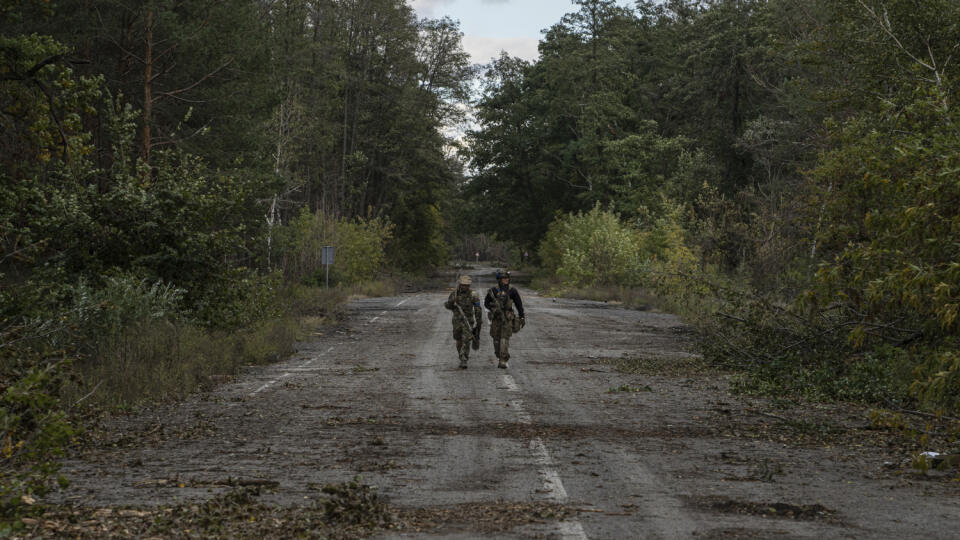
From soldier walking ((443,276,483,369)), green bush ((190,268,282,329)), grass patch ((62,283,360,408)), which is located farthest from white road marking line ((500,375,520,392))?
green bush ((190,268,282,329))

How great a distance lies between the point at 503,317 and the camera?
16766mm

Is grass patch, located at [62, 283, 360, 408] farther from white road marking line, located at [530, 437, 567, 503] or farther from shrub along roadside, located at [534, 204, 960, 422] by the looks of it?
shrub along roadside, located at [534, 204, 960, 422]

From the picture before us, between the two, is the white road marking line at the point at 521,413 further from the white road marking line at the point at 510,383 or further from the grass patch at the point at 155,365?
the grass patch at the point at 155,365

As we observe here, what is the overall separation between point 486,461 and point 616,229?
128 feet

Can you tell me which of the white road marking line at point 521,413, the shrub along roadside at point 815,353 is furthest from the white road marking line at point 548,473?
the shrub along roadside at point 815,353

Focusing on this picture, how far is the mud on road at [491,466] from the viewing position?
6.43 m

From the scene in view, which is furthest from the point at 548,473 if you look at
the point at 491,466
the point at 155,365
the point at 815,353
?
the point at 815,353

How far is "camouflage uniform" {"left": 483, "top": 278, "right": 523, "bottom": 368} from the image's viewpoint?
16.7 meters

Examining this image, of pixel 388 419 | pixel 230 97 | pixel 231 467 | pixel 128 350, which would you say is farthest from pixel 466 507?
pixel 230 97

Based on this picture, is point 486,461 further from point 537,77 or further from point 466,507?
point 537,77

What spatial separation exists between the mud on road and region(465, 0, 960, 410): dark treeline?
1.34m

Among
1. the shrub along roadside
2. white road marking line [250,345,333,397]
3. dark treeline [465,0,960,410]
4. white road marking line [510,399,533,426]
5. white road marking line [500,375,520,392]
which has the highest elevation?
dark treeline [465,0,960,410]

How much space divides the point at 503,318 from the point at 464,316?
0.72m

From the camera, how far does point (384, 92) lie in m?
64.4
